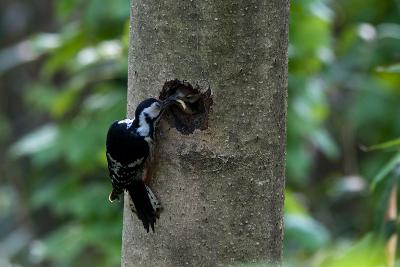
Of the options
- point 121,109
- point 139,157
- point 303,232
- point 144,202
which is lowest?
point 144,202

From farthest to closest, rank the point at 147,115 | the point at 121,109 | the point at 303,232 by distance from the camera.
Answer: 1. the point at 121,109
2. the point at 303,232
3. the point at 147,115

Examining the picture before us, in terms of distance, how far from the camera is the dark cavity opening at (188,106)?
1.89 m

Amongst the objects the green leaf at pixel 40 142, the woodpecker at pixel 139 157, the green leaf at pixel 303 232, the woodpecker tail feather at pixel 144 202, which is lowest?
the woodpecker tail feather at pixel 144 202

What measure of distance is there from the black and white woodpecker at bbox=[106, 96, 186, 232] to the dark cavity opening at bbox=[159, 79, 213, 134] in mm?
21

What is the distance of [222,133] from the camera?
1898mm

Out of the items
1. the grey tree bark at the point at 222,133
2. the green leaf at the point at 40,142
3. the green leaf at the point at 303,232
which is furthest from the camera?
the green leaf at the point at 40,142

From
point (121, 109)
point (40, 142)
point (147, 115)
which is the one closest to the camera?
point (147, 115)

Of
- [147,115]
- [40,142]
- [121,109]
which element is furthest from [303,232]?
[147,115]

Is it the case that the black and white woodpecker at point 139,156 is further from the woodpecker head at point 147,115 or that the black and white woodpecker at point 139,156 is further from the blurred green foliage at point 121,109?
the blurred green foliage at point 121,109

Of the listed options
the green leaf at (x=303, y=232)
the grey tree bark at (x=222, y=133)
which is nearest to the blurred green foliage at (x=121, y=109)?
the green leaf at (x=303, y=232)

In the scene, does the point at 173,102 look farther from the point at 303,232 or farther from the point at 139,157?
the point at 303,232

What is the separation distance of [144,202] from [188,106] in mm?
258

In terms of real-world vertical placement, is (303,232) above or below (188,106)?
above

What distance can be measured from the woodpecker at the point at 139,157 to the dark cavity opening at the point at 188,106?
3 cm
